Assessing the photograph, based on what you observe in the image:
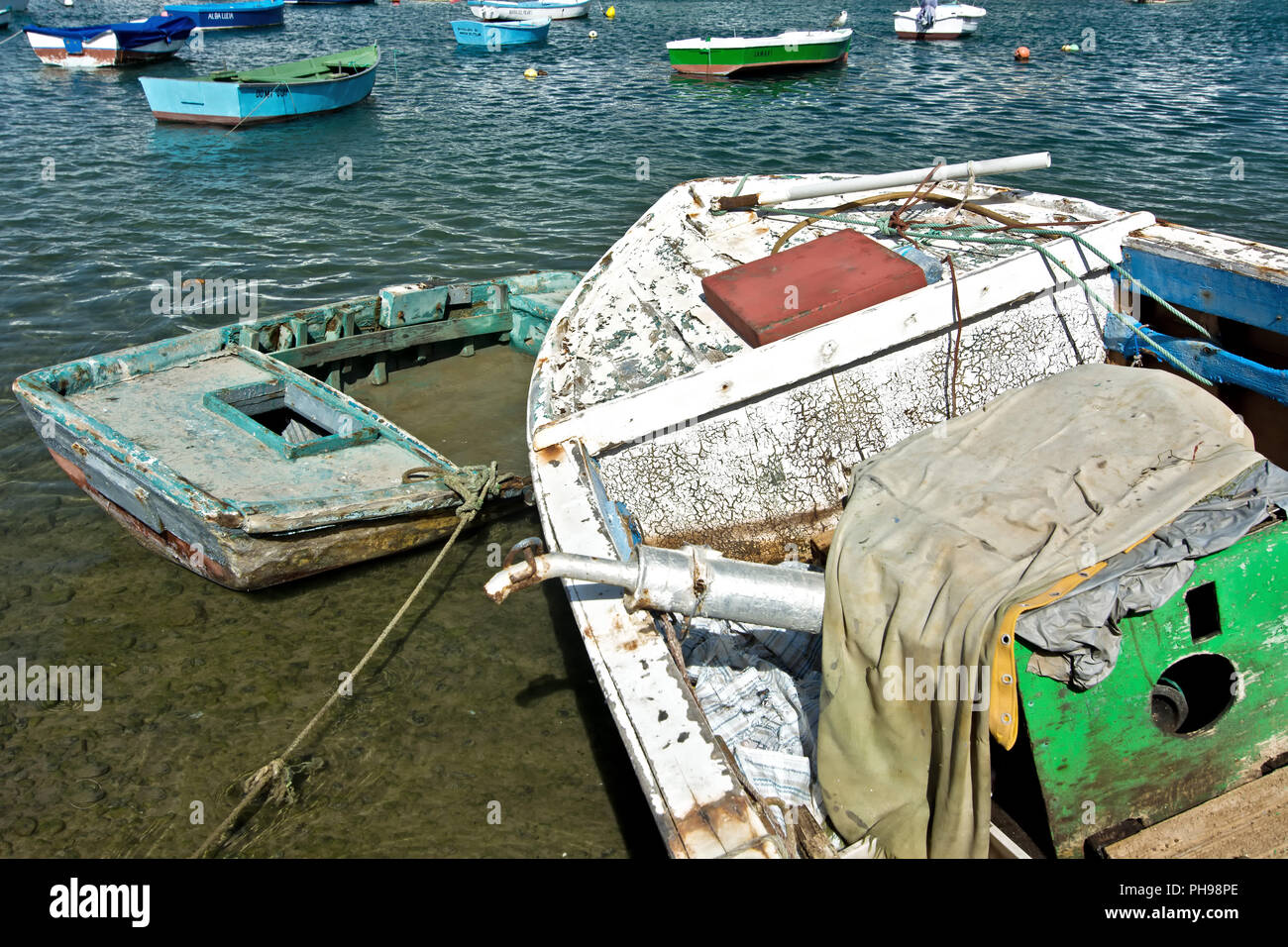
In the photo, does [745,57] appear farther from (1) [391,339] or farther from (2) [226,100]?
(1) [391,339]

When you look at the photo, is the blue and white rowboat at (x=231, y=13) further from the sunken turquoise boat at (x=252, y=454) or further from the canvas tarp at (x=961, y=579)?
the canvas tarp at (x=961, y=579)

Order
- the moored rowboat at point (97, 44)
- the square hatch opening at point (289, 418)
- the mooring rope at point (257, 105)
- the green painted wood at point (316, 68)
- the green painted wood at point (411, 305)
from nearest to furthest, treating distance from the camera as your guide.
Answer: the square hatch opening at point (289, 418), the green painted wood at point (411, 305), the mooring rope at point (257, 105), the green painted wood at point (316, 68), the moored rowboat at point (97, 44)

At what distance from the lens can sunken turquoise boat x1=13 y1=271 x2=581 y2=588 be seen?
5051 millimetres

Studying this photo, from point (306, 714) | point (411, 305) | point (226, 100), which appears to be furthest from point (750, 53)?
point (306, 714)

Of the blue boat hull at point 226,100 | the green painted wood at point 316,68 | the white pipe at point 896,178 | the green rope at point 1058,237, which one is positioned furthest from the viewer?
the green painted wood at point 316,68

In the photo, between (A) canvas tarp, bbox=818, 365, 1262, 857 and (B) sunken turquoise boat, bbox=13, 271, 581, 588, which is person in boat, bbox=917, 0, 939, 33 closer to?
(B) sunken turquoise boat, bbox=13, 271, 581, 588

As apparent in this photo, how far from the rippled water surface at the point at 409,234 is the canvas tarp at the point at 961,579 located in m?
1.57

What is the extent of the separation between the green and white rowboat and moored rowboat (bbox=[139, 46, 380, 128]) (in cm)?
733

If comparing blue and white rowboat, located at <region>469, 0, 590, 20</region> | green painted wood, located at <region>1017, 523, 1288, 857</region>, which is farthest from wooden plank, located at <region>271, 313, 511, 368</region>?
blue and white rowboat, located at <region>469, 0, 590, 20</region>

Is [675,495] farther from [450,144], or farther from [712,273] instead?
[450,144]

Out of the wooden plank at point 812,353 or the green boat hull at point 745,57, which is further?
the green boat hull at point 745,57

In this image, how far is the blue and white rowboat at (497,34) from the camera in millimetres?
25328

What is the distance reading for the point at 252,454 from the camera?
5496 mm

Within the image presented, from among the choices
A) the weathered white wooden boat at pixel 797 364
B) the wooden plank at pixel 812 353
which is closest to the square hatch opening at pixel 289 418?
the weathered white wooden boat at pixel 797 364
